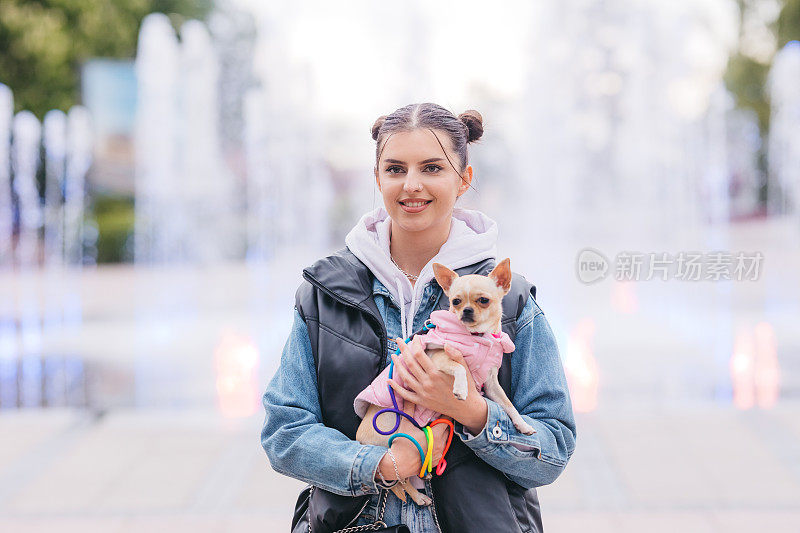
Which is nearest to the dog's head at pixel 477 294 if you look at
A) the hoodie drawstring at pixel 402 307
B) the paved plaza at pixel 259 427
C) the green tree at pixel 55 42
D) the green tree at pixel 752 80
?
the hoodie drawstring at pixel 402 307

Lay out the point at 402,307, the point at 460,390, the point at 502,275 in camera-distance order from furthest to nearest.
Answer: the point at 402,307
the point at 502,275
the point at 460,390

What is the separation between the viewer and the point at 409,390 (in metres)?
1.91

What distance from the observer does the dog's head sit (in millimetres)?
1885

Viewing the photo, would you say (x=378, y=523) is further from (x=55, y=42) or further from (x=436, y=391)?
(x=55, y=42)

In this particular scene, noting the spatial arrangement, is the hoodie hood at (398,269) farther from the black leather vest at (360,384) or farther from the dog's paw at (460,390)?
the dog's paw at (460,390)

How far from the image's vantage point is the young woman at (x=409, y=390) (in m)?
1.88

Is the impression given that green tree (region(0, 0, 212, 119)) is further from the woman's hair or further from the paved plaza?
the woman's hair

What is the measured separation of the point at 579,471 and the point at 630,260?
258 cm

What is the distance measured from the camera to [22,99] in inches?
995

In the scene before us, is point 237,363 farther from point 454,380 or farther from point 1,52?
point 1,52

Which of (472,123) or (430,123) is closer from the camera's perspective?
(430,123)

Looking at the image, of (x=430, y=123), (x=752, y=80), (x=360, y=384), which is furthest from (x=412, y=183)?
(x=752, y=80)

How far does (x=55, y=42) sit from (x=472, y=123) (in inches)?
1039

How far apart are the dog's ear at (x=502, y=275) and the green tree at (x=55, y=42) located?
26.5 m
